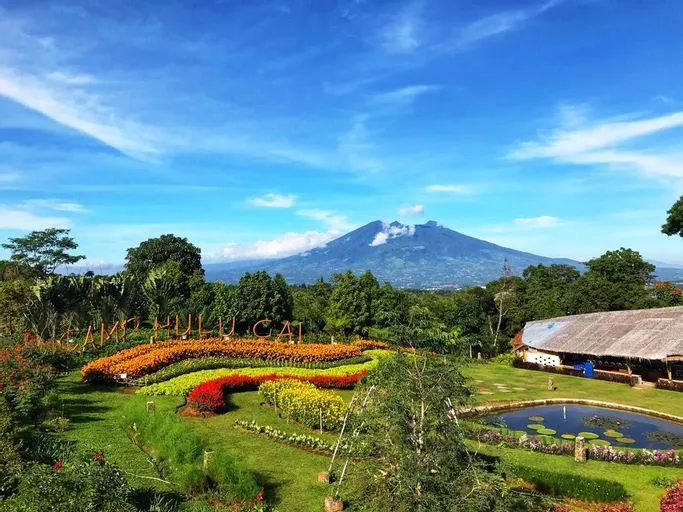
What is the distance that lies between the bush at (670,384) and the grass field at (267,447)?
41.3 inches

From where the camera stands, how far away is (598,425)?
57.6ft

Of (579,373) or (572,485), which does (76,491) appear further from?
(579,373)

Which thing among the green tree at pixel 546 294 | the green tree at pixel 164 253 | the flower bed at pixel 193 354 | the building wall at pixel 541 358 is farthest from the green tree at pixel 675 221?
the green tree at pixel 164 253

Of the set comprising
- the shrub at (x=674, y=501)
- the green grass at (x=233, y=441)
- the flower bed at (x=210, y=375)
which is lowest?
the green grass at (x=233, y=441)

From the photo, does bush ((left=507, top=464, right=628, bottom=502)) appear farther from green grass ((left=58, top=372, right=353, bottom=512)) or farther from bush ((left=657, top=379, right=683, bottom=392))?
bush ((left=657, top=379, right=683, bottom=392))

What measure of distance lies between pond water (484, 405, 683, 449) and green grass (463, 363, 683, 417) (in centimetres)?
131

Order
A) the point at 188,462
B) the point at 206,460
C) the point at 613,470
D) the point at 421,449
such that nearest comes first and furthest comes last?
the point at 421,449 → the point at 206,460 → the point at 188,462 → the point at 613,470

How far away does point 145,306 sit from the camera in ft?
114

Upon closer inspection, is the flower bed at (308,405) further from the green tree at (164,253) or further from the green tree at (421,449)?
the green tree at (164,253)

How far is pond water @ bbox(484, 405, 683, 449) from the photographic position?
15828 millimetres

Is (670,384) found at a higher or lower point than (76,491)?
lower

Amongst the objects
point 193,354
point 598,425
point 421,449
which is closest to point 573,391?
point 598,425

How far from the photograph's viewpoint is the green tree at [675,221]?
1563 inches

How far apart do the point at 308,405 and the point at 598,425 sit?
10469 mm
